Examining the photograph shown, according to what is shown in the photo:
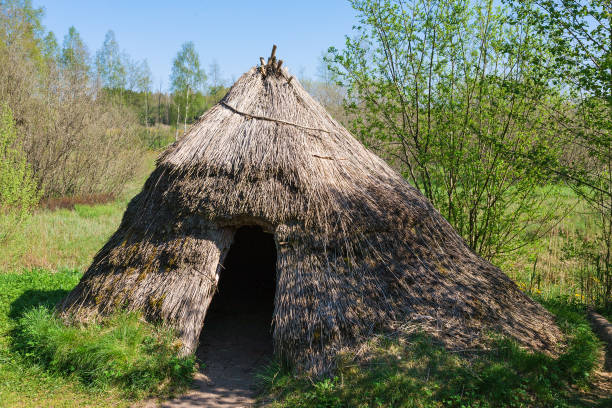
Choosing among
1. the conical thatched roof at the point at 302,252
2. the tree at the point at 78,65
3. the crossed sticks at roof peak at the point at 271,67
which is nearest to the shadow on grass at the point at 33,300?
the conical thatched roof at the point at 302,252

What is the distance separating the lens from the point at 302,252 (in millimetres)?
5719

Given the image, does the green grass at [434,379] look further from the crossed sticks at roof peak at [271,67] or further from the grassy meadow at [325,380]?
the crossed sticks at roof peak at [271,67]

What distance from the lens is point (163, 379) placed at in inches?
208

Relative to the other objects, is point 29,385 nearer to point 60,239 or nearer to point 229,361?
point 229,361

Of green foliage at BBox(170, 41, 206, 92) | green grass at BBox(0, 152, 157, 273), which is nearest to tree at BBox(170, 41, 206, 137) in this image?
green foliage at BBox(170, 41, 206, 92)

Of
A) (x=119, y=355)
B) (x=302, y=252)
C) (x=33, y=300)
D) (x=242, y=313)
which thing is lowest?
(x=242, y=313)

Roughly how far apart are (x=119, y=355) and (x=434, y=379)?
11.7 feet

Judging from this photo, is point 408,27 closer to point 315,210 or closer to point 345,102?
point 345,102

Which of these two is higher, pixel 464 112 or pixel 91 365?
pixel 464 112

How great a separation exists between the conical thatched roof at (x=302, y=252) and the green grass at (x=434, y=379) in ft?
0.84

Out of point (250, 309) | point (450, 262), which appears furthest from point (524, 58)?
point (250, 309)

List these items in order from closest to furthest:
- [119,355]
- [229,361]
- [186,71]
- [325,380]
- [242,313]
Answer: [325,380], [119,355], [229,361], [242,313], [186,71]

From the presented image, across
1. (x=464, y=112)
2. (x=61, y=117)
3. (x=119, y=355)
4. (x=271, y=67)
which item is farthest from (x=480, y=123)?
(x=61, y=117)

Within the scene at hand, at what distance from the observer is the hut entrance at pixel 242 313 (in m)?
6.17
